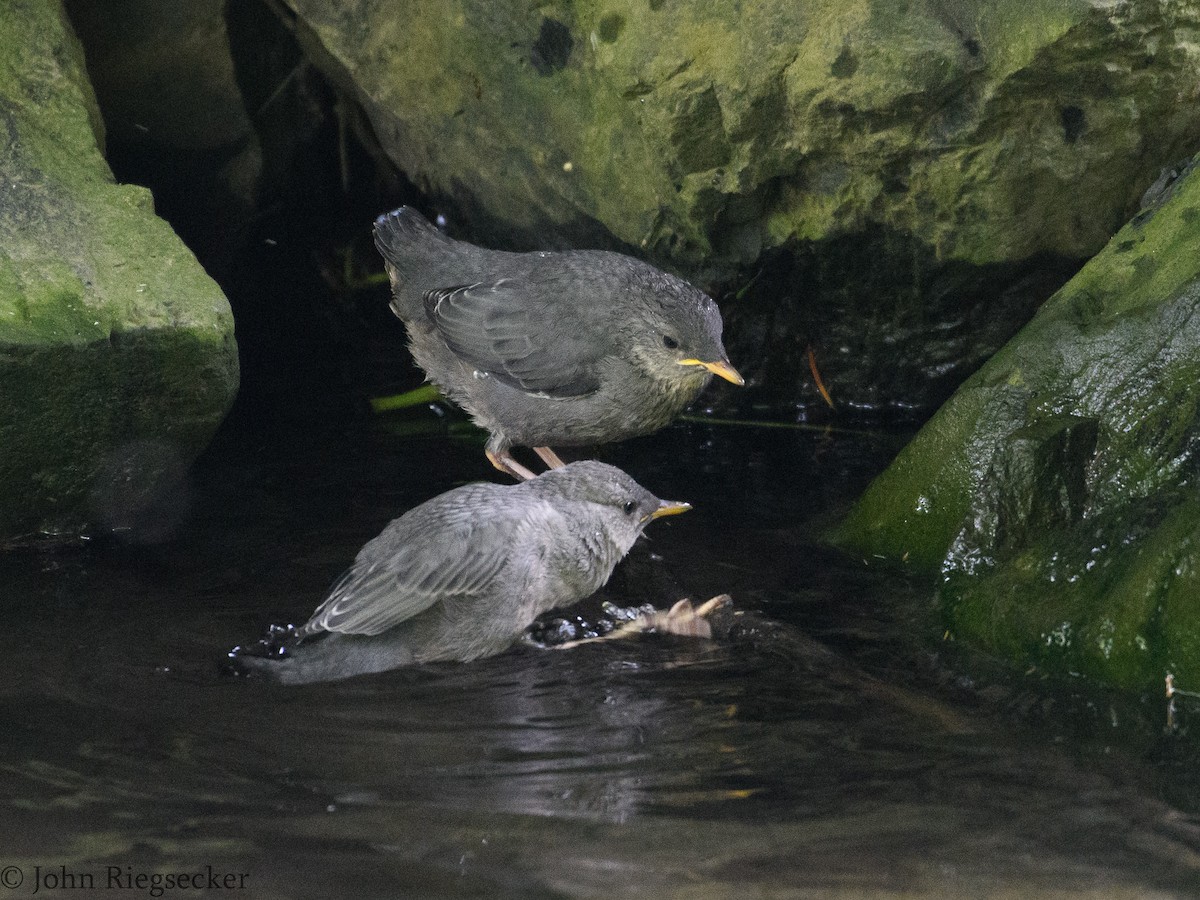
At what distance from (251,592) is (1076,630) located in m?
3.01

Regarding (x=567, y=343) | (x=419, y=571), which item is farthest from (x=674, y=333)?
(x=419, y=571)

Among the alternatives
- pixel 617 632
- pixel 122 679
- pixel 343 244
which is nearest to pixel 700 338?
pixel 617 632

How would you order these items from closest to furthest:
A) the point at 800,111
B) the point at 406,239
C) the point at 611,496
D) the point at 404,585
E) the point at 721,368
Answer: the point at 404,585 < the point at 611,496 < the point at 721,368 < the point at 800,111 < the point at 406,239

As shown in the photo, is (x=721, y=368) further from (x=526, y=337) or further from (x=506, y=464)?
(x=506, y=464)

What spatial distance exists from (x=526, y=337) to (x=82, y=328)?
1.88 metres

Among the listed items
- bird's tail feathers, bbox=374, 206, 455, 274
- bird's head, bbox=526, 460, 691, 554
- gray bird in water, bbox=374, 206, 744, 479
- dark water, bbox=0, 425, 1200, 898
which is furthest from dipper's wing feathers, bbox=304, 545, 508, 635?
bird's tail feathers, bbox=374, 206, 455, 274

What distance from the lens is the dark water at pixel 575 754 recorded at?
331 cm

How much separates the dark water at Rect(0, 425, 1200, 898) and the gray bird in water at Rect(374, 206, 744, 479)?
2.28ft

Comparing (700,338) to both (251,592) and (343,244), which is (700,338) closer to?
(251,592)

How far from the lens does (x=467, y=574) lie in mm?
4742

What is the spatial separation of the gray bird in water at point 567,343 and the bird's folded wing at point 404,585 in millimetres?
1415

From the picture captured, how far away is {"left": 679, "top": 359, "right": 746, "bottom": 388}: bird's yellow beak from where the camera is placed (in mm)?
5734

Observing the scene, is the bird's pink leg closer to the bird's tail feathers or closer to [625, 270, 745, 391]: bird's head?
[625, 270, 745, 391]: bird's head

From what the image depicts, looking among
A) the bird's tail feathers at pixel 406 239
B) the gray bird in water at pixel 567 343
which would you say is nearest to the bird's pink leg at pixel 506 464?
the gray bird in water at pixel 567 343
